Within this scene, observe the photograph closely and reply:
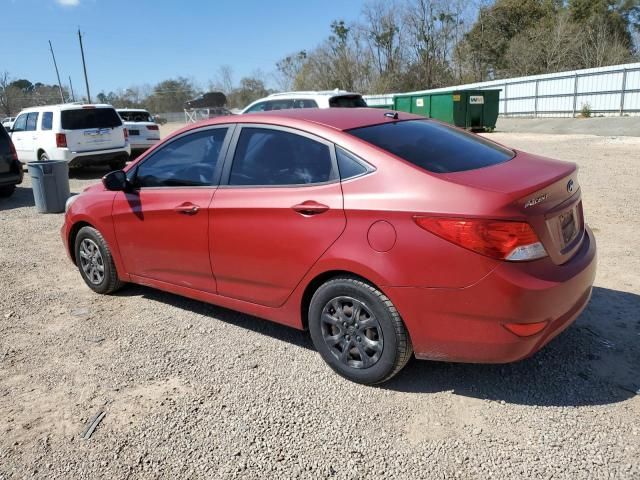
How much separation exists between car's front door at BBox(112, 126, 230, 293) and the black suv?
24.4 feet

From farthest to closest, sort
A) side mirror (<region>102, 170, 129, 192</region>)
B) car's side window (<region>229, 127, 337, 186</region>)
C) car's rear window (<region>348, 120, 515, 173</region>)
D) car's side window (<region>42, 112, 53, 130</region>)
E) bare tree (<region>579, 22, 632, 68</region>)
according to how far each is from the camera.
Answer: bare tree (<region>579, 22, 632, 68</region>) < car's side window (<region>42, 112, 53, 130</region>) < side mirror (<region>102, 170, 129, 192</region>) < car's side window (<region>229, 127, 337, 186</region>) < car's rear window (<region>348, 120, 515, 173</region>)

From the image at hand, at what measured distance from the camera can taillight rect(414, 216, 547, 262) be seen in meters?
2.63

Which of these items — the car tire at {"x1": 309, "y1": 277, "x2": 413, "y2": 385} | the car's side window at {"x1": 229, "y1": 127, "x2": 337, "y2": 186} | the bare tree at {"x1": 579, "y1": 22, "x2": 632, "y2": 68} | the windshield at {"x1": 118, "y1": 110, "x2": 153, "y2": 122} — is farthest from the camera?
the bare tree at {"x1": 579, "y1": 22, "x2": 632, "y2": 68}

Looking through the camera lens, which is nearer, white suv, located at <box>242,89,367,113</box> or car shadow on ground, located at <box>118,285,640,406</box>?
car shadow on ground, located at <box>118,285,640,406</box>

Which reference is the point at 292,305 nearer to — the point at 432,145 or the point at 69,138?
the point at 432,145

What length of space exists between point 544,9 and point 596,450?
51779 mm

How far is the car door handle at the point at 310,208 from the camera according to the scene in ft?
10.2

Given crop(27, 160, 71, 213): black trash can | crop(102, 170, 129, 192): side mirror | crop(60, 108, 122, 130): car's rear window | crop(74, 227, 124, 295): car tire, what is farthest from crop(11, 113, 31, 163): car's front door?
crop(102, 170, 129, 192): side mirror

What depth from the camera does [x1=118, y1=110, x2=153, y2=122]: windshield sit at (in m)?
17.9

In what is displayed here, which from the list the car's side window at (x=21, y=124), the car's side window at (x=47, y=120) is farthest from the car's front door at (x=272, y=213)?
the car's side window at (x=21, y=124)

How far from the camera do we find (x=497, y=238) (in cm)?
263

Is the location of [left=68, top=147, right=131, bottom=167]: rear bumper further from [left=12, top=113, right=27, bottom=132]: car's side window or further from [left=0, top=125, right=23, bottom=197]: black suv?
[left=12, top=113, right=27, bottom=132]: car's side window

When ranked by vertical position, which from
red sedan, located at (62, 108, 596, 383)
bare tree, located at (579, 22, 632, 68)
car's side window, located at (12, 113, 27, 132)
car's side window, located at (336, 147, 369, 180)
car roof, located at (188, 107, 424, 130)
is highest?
bare tree, located at (579, 22, 632, 68)

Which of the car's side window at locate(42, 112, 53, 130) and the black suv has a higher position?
the car's side window at locate(42, 112, 53, 130)
